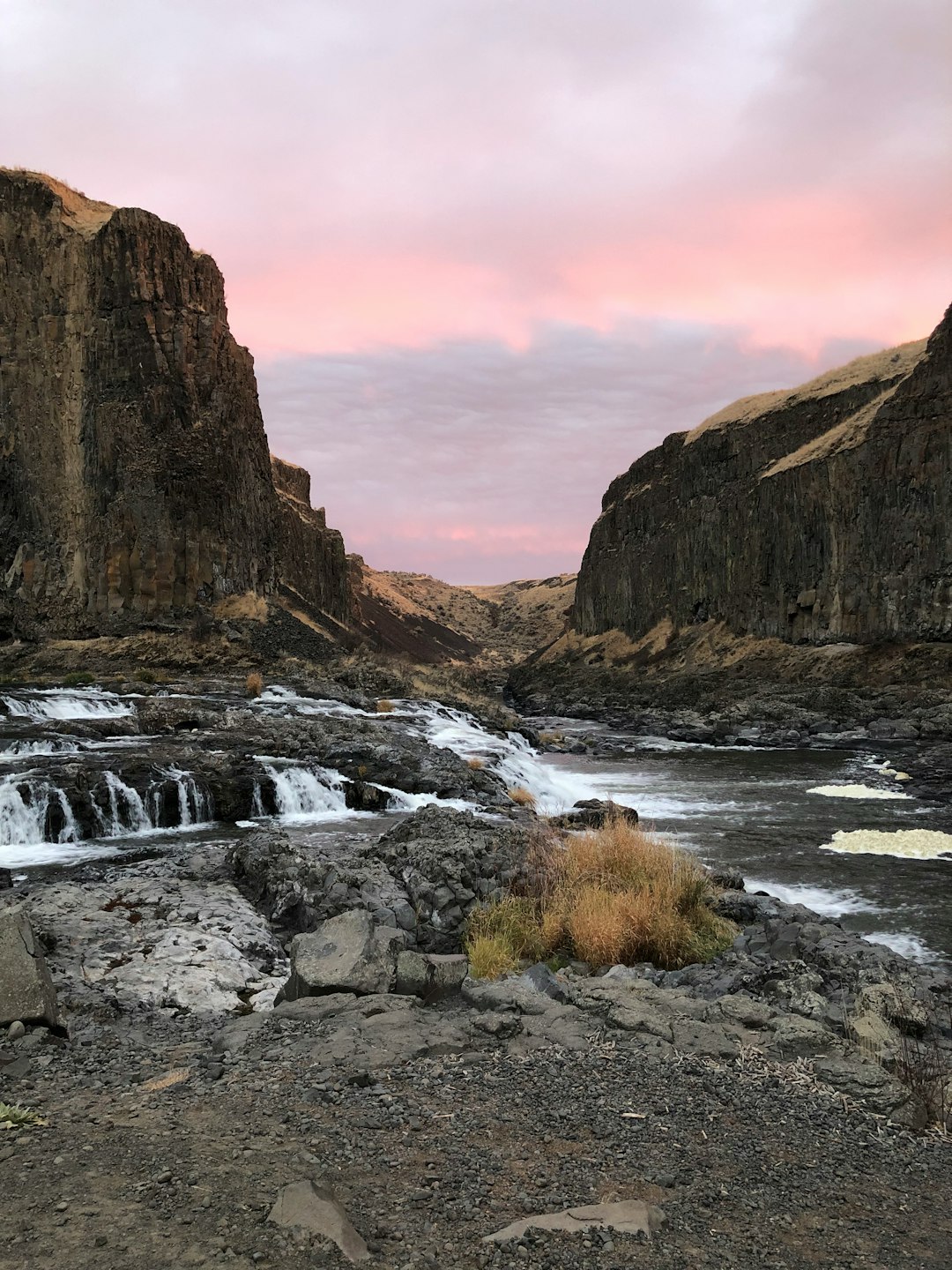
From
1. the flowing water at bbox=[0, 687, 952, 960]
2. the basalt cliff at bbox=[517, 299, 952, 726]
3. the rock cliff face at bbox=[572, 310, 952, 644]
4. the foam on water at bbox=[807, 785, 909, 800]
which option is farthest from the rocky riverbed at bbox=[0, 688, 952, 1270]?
the rock cliff face at bbox=[572, 310, 952, 644]

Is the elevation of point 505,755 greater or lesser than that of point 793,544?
lesser

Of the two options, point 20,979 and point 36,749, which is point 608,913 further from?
point 36,749

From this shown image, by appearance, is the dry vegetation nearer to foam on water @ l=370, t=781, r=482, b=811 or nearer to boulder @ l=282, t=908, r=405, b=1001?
boulder @ l=282, t=908, r=405, b=1001

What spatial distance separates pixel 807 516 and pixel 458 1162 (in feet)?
196

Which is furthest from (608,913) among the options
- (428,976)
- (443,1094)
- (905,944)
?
(905,944)

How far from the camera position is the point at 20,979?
17.9ft

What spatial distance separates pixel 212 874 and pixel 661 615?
69.2 m

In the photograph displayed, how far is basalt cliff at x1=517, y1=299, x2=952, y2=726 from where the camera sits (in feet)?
153

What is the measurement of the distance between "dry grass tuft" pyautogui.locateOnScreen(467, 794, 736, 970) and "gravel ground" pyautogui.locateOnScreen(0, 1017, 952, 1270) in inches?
106

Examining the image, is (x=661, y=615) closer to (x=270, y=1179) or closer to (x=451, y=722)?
(x=451, y=722)

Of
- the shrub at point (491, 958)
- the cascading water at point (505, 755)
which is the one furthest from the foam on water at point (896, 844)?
the shrub at point (491, 958)

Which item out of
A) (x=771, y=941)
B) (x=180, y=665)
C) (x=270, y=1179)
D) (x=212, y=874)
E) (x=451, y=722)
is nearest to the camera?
(x=270, y=1179)

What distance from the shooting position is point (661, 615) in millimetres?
76875

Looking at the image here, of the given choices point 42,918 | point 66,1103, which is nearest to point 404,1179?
point 66,1103
